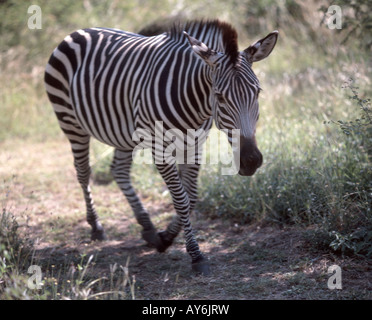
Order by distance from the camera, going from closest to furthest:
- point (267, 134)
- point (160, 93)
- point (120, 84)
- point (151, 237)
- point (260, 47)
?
point (260, 47) < point (160, 93) < point (120, 84) < point (151, 237) < point (267, 134)

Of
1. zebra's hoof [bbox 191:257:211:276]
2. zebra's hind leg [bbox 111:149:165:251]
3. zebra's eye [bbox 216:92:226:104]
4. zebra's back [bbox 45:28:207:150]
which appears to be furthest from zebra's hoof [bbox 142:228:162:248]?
zebra's eye [bbox 216:92:226:104]

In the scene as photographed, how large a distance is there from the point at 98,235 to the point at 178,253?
1.07 meters

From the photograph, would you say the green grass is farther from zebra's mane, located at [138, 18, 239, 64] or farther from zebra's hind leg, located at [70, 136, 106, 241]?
zebra's mane, located at [138, 18, 239, 64]

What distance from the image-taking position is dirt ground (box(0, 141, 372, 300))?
379 cm

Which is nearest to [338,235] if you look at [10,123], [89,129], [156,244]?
[156,244]

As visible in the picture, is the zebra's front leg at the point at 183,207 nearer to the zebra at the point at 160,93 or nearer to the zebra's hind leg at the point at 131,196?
the zebra at the point at 160,93

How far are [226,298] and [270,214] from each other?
166cm

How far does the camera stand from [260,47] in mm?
3834

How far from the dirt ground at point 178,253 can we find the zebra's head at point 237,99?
1.03m

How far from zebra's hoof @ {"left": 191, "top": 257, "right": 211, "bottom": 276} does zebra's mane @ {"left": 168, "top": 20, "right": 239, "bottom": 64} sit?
70.2 inches

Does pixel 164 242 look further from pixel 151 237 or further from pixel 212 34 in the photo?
pixel 212 34

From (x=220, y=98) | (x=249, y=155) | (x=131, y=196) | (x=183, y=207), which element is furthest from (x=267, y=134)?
(x=249, y=155)
